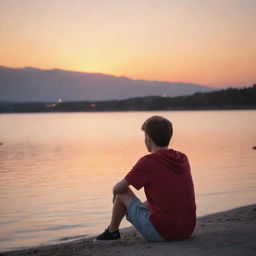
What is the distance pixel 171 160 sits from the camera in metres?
4.74

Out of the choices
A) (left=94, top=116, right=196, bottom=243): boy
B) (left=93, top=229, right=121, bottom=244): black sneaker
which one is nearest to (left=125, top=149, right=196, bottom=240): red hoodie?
(left=94, top=116, right=196, bottom=243): boy

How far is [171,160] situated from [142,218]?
2.15ft

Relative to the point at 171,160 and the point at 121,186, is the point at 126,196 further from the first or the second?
the point at 171,160

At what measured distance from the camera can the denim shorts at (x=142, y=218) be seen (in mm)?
4871

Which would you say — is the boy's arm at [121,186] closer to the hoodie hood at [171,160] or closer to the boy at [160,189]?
the boy at [160,189]

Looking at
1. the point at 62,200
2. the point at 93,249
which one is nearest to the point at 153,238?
the point at 93,249

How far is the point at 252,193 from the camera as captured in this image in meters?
11.7

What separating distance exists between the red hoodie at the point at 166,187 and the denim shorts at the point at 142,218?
59 millimetres

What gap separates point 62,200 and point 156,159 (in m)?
6.98

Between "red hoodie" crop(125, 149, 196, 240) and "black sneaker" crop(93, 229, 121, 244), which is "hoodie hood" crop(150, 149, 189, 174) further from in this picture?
"black sneaker" crop(93, 229, 121, 244)

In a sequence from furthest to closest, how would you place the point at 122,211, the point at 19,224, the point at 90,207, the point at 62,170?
the point at 62,170 < the point at 90,207 < the point at 19,224 < the point at 122,211

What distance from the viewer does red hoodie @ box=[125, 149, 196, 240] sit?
4.71 m

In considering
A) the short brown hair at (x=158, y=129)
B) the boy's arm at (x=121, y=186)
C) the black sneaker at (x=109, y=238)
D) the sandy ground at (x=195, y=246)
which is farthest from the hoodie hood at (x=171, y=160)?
the black sneaker at (x=109, y=238)

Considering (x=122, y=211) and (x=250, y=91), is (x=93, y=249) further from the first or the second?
(x=250, y=91)
